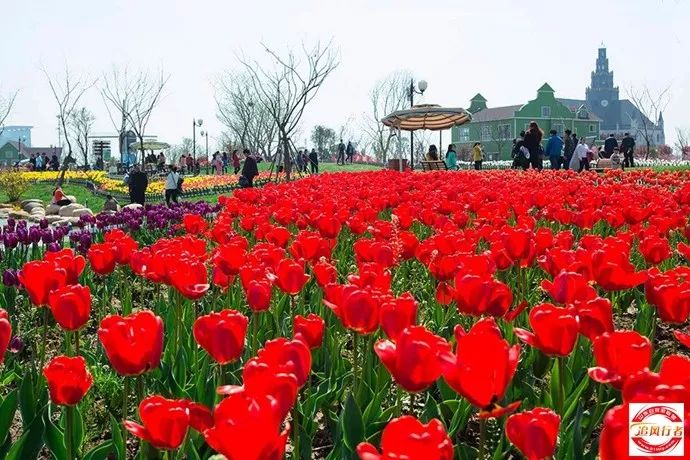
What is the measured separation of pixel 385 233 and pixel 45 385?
224 cm

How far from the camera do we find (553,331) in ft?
6.45

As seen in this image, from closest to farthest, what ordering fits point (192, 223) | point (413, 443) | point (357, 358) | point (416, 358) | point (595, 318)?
point (413, 443)
point (416, 358)
point (595, 318)
point (357, 358)
point (192, 223)

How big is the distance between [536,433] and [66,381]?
1.17 meters

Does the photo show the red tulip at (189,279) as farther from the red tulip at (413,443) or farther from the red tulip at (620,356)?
the red tulip at (413,443)

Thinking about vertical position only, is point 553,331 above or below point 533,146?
below

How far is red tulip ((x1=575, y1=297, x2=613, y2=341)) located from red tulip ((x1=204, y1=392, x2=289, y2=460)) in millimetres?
1199

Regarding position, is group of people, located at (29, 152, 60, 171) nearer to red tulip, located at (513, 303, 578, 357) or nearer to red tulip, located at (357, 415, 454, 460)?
red tulip, located at (513, 303, 578, 357)

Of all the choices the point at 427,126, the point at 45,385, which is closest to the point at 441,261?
the point at 45,385

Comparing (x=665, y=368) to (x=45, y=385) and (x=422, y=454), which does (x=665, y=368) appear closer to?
(x=422, y=454)

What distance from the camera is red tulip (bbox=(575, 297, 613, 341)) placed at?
2.11m

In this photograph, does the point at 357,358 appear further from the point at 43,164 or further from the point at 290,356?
the point at 43,164

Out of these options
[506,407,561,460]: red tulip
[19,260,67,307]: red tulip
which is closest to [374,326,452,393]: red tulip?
[506,407,561,460]: red tulip

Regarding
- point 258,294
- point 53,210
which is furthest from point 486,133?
point 258,294

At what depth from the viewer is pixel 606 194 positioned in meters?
7.04
